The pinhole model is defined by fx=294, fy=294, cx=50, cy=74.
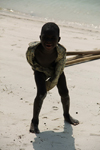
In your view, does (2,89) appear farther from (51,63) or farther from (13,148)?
(13,148)

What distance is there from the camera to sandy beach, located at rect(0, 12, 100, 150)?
2.62 metres

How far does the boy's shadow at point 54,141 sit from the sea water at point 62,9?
273 inches

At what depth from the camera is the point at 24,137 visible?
267 centimetres

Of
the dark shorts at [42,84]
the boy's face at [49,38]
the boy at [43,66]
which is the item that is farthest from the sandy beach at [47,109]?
the boy's face at [49,38]

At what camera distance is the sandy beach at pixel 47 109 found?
2.62 m

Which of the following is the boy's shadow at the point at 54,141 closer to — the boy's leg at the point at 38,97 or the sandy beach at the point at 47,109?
the sandy beach at the point at 47,109

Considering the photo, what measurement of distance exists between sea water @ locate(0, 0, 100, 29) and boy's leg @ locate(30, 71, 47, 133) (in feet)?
22.5

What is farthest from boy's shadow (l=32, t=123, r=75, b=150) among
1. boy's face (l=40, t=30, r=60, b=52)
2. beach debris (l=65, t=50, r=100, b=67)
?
beach debris (l=65, t=50, r=100, b=67)

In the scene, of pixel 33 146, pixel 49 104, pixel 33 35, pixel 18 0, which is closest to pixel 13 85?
pixel 49 104

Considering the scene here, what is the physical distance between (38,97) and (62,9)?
9.52 metres

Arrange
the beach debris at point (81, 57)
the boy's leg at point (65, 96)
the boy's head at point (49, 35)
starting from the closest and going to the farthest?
the boy's head at point (49, 35) → the boy's leg at point (65, 96) → the beach debris at point (81, 57)

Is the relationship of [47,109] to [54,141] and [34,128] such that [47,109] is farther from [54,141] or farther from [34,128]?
[54,141]

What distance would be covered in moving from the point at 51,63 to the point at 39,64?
0.40 feet

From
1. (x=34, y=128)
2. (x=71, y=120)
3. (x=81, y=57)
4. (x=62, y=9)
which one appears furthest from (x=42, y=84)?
(x=62, y=9)
